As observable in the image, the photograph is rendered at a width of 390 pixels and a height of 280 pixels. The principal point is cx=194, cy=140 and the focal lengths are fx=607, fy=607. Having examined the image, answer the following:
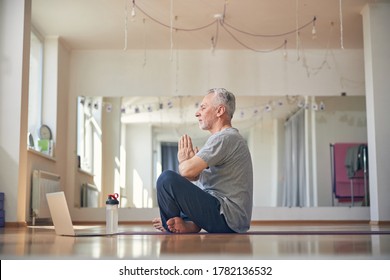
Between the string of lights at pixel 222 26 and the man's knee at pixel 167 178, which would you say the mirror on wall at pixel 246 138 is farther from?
the man's knee at pixel 167 178

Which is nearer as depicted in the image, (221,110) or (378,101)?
(221,110)

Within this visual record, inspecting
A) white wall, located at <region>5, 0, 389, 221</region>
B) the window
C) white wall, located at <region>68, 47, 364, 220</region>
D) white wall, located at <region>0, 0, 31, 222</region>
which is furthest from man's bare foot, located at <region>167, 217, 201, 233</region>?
white wall, located at <region>68, 47, 364, 220</region>

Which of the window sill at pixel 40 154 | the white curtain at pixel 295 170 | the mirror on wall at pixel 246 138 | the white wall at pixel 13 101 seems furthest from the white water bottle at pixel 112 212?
the white curtain at pixel 295 170

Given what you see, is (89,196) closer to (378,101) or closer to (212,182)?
(378,101)

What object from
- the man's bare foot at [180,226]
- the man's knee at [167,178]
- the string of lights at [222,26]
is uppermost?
the string of lights at [222,26]

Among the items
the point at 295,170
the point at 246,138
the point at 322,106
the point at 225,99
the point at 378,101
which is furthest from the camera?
the point at 322,106

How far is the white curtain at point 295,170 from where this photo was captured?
8.09 metres

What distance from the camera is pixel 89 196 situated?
816 cm

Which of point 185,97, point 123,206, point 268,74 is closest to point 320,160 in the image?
point 268,74

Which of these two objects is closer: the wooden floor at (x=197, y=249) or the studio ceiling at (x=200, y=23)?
the wooden floor at (x=197, y=249)

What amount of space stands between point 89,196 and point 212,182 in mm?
5228

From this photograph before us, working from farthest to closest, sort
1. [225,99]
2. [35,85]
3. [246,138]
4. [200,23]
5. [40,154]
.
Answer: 1. [246,138]
2. [35,85]
3. [200,23]
4. [40,154]
5. [225,99]

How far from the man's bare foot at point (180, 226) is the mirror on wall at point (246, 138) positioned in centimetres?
471

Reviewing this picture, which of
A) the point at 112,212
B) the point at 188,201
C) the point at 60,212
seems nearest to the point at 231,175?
the point at 188,201
